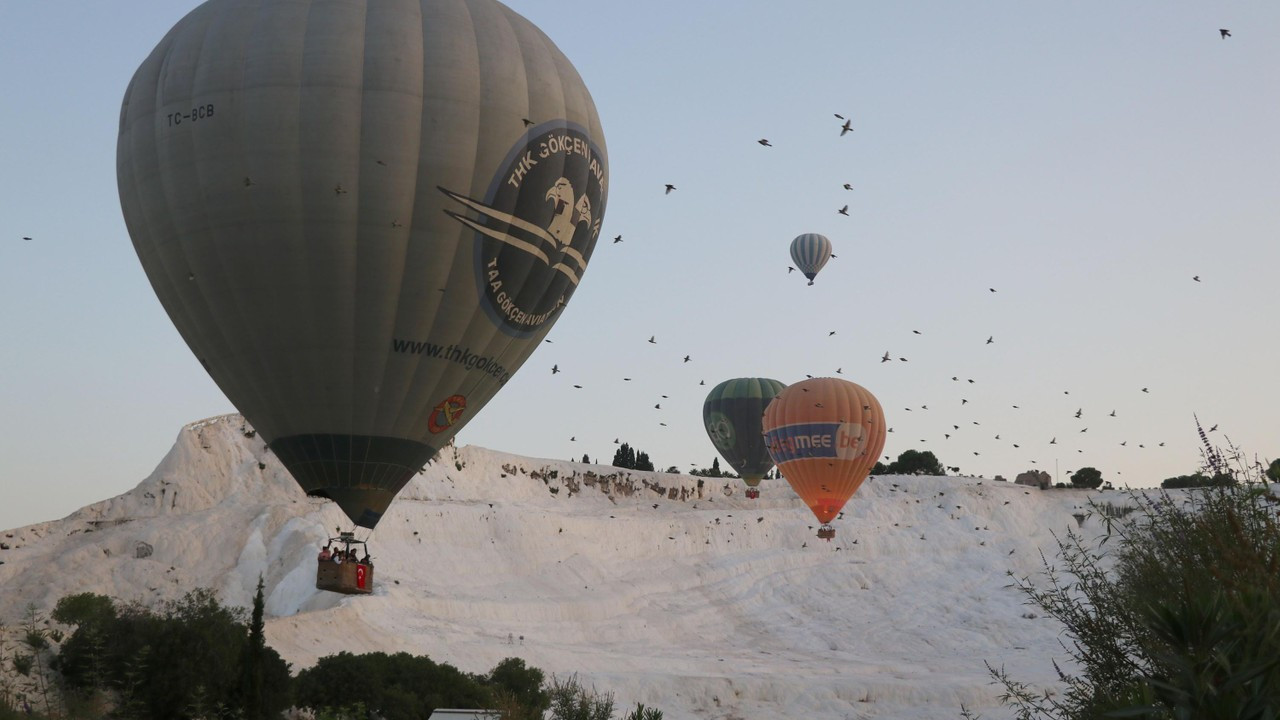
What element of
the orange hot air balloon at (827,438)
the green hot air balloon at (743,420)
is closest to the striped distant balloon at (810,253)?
the orange hot air balloon at (827,438)

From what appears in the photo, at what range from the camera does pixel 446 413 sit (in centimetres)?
2766

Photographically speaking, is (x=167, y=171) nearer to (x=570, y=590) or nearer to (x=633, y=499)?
(x=570, y=590)

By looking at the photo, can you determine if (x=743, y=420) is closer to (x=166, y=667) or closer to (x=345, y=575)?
(x=345, y=575)

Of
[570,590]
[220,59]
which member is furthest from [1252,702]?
[570,590]

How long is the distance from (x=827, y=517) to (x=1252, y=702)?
190 feet

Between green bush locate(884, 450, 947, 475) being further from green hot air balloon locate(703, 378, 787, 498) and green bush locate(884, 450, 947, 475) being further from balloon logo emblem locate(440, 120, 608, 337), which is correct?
balloon logo emblem locate(440, 120, 608, 337)

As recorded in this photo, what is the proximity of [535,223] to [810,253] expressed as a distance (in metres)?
41.5

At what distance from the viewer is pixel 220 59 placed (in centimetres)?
2609

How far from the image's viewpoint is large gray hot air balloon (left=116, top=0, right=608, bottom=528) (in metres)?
25.5

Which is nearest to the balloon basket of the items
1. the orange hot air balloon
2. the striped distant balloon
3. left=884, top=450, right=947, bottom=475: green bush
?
the orange hot air balloon

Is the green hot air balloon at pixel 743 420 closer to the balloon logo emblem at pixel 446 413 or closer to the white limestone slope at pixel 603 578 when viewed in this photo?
the white limestone slope at pixel 603 578

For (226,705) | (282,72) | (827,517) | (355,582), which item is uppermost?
(282,72)

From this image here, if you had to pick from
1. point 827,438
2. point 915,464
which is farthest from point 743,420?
point 915,464

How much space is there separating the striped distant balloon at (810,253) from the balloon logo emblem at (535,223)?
38209mm
